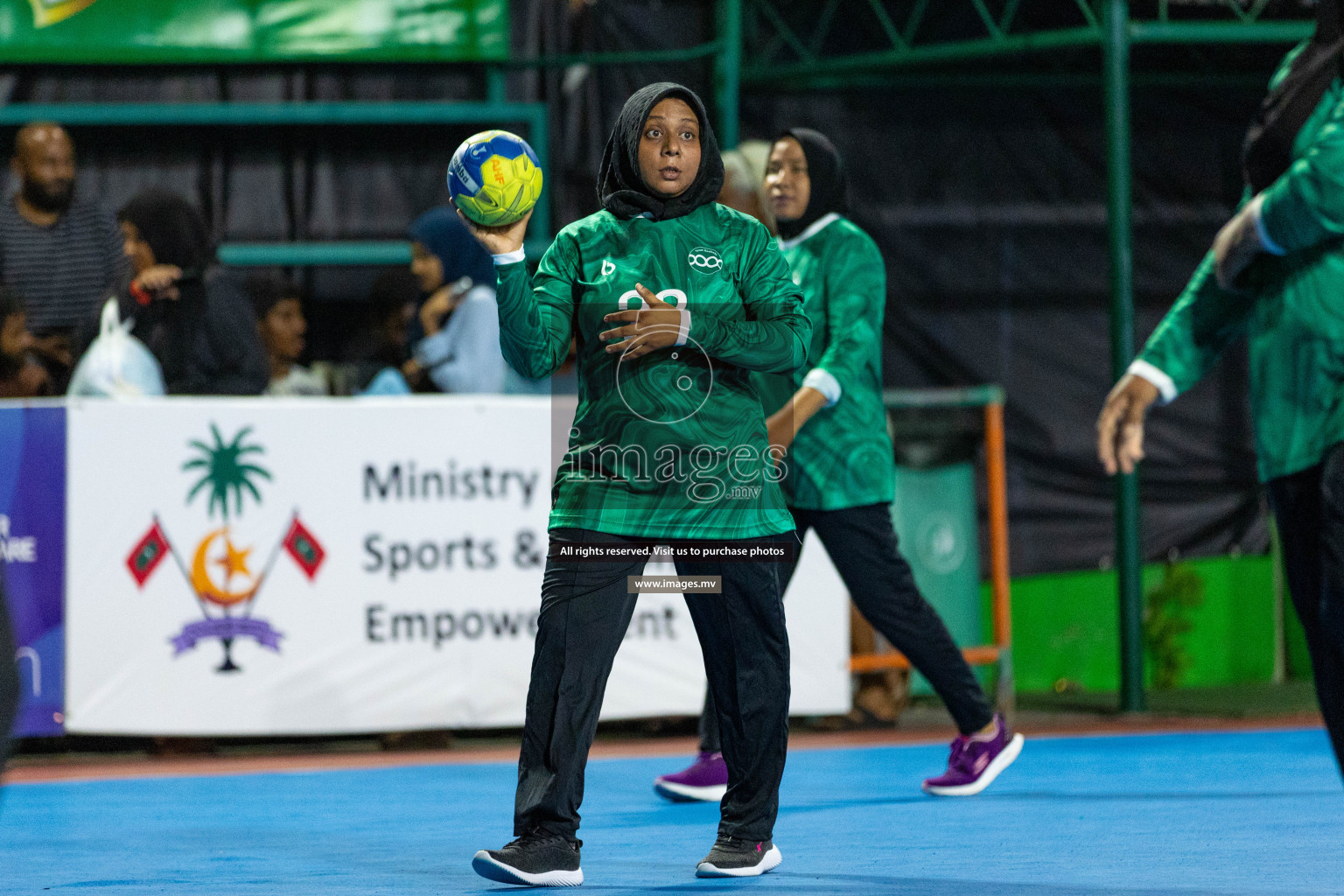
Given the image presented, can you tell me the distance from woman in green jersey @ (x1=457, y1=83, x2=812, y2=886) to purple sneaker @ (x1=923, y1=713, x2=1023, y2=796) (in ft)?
5.10

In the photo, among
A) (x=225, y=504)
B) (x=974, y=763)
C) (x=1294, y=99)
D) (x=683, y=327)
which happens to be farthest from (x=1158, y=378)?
(x=225, y=504)

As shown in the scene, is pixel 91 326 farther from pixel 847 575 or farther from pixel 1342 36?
pixel 1342 36

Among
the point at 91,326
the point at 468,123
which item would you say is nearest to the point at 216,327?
the point at 91,326

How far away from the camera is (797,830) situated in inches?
195

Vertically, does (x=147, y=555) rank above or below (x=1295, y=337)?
below

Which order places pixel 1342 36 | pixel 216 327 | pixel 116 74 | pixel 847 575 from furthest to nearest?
pixel 116 74 → pixel 216 327 → pixel 847 575 → pixel 1342 36

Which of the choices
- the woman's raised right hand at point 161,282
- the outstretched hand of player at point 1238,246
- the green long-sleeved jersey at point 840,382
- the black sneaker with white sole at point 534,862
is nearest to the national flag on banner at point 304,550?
the woman's raised right hand at point 161,282

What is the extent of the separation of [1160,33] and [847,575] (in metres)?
4.50

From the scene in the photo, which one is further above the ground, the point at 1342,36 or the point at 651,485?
the point at 1342,36

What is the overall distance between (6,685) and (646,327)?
1751mm

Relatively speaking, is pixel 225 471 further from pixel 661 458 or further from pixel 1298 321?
pixel 1298 321

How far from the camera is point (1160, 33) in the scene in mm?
8617

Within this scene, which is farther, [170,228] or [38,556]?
[170,228]

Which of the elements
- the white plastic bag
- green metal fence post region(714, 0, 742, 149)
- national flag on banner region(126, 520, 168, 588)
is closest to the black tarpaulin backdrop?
green metal fence post region(714, 0, 742, 149)
